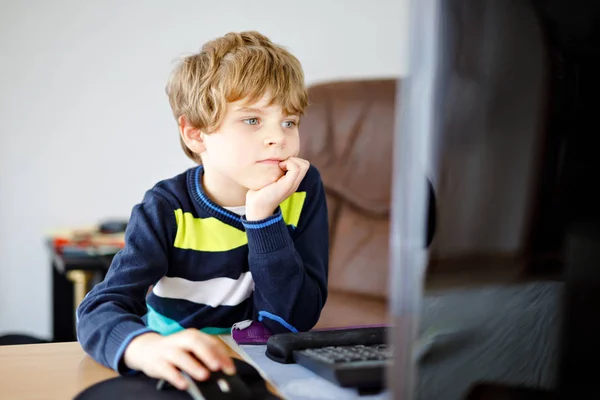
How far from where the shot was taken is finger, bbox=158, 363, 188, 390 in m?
0.63

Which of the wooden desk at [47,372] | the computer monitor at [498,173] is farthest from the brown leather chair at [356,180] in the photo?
the computer monitor at [498,173]

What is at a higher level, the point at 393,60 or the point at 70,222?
A: the point at 393,60

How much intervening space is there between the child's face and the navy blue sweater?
0.06 meters

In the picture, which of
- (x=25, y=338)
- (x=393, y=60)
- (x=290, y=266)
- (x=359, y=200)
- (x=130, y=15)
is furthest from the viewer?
(x=393, y=60)

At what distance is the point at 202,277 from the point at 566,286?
649mm

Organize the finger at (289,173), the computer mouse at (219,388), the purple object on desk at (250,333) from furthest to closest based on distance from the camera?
the finger at (289,173) < the purple object on desk at (250,333) < the computer mouse at (219,388)

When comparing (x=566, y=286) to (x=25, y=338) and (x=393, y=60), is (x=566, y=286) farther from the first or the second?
(x=393, y=60)

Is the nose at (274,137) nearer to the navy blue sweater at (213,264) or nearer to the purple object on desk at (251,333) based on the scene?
the navy blue sweater at (213,264)

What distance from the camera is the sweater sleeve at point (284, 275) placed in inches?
38.3

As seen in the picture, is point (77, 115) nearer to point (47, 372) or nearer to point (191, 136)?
point (191, 136)

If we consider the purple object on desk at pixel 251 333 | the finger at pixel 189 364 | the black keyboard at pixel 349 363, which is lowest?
the purple object on desk at pixel 251 333

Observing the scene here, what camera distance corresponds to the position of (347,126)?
1841 mm

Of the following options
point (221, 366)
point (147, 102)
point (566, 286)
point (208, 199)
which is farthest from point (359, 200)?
point (566, 286)

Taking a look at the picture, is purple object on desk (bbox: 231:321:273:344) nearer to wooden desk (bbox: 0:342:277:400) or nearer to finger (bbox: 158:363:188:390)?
wooden desk (bbox: 0:342:277:400)
